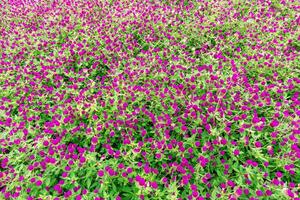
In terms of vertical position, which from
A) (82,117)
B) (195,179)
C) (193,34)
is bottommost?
(195,179)

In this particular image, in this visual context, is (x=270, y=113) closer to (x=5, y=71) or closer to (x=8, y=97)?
(x=8, y=97)

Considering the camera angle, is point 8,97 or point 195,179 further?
point 8,97

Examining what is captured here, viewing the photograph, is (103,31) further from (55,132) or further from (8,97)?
(55,132)

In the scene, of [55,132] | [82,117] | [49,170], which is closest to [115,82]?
[82,117]

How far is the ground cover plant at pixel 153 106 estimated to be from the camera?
260 cm

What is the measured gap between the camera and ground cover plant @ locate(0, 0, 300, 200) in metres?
2.60

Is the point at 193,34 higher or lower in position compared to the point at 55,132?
higher

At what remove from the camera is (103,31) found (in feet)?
15.8

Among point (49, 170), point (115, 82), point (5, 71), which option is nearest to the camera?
point (49, 170)

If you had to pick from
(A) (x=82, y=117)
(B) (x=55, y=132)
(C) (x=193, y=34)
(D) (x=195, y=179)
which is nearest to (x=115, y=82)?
(A) (x=82, y=117)

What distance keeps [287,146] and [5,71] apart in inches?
163

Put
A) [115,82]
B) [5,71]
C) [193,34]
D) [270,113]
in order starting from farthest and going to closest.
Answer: [193,34]
[5,71]
[115,82]
[270,113]

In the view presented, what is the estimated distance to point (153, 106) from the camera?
3.38 meters

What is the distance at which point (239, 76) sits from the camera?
368 cm
